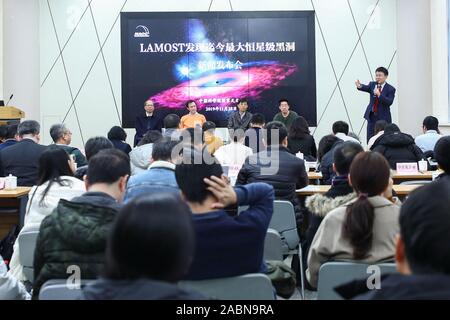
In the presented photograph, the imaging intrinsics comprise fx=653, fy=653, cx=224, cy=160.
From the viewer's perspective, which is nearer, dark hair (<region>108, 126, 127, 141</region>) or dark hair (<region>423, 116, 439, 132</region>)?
dark hair (<region>108, 126, 127, 141</region>)

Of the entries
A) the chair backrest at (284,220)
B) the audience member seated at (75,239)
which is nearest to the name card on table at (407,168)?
the chair backrest at (284,220)

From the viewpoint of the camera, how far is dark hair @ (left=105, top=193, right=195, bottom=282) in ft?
4.77

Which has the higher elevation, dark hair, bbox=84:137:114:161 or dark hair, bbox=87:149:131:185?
dark hair, bbox=84:137:114:161

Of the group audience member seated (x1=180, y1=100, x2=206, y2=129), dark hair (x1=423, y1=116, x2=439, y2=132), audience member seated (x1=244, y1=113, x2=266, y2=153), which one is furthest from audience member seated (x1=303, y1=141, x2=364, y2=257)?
audience member seated (x1=180, y1=100, x2=206, y2=129)

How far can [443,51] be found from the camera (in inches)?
417

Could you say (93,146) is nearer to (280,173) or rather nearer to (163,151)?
(163,151)

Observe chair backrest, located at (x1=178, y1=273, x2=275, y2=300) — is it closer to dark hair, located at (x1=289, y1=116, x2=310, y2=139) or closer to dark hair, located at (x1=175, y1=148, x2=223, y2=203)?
dark hair, located at (x1=175, y1=148, x2=223, y2=203)

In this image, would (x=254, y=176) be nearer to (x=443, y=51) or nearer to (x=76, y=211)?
(x=76, y=211)

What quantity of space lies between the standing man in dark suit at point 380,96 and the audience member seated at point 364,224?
23.0 ft

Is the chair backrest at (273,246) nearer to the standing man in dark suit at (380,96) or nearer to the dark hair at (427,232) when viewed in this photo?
the dark hair at (427,232)

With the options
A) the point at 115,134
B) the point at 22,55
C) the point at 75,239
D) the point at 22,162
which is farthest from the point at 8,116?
the point at 75,239

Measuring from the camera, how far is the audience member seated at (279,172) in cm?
472

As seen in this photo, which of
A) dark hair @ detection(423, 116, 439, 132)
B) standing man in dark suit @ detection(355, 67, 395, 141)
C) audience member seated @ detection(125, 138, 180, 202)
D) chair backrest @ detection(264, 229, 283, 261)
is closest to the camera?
chair backrest @ detection(264, 229, 283, 261)

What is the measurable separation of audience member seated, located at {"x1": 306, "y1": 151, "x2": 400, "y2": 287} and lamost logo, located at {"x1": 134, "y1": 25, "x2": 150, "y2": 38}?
8.35m
